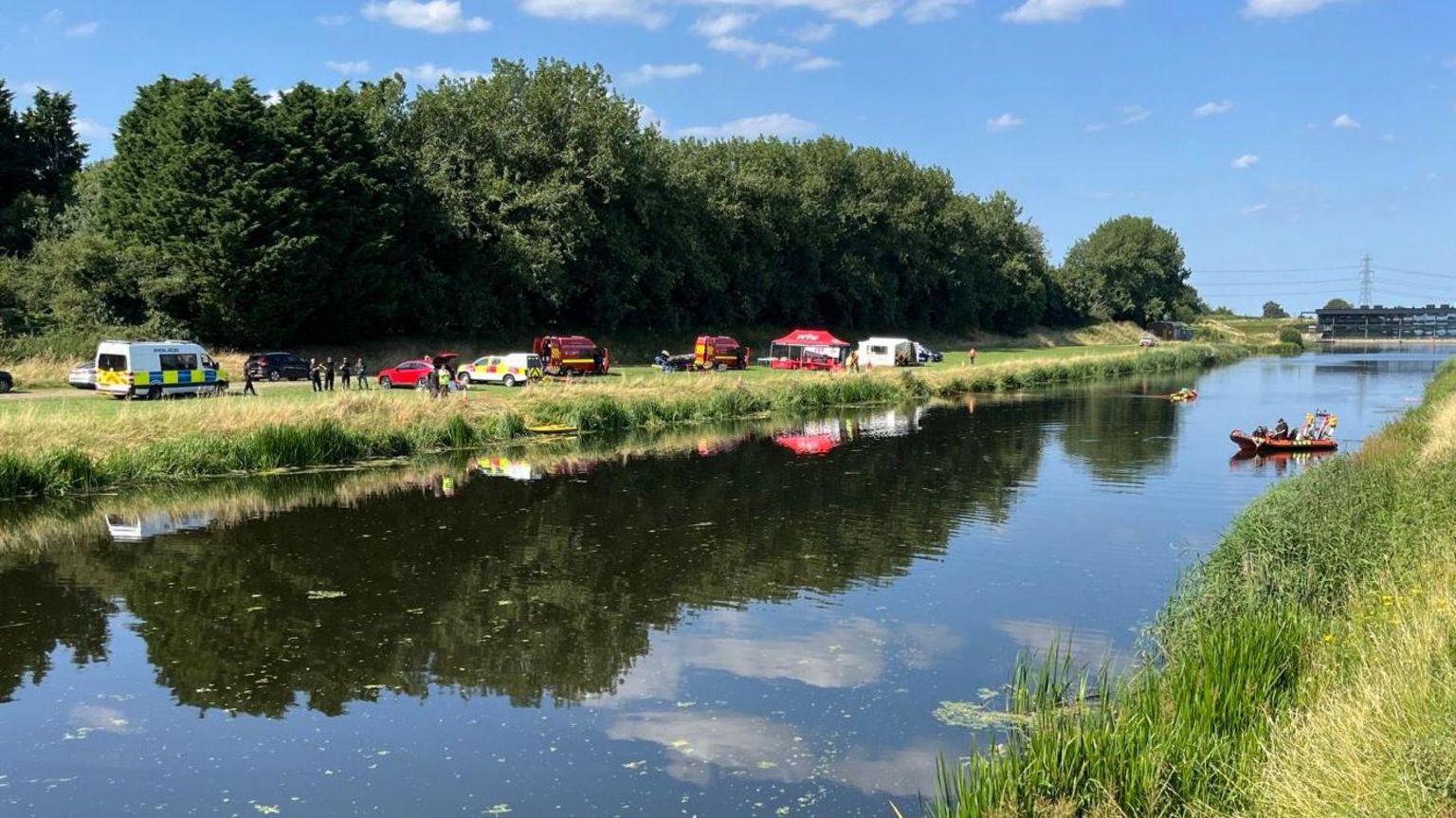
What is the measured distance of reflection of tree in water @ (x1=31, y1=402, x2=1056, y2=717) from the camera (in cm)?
1340

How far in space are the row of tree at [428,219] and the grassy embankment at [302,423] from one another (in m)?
13.4

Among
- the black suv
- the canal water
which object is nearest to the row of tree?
the black suv

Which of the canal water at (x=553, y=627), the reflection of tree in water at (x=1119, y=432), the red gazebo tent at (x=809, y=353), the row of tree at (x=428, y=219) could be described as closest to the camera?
the canal water at (x=553, y=627)

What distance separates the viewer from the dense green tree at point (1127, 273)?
144 meters

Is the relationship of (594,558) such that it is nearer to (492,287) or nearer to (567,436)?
(567,436)

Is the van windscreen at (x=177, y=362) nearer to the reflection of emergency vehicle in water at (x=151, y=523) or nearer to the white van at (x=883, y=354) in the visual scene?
the reflection of emergency vehicle in water at (x=151, y=523)

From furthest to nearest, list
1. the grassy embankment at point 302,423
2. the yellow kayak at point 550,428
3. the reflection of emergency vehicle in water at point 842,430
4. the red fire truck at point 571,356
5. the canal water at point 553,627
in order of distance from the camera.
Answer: the red fire truck at point 571,356
the yellow kayak at point 550,428
the reflection of emergency vehicle in water at point 842,430
the grassy embankment at point 302,423
the canal water at point 553,627

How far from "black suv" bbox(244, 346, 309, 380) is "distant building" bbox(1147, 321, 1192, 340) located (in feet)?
404

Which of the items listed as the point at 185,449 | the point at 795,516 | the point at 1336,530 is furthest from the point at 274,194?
the point at 1336,530

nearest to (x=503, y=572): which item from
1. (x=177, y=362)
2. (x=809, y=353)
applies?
(x=177, y=362)

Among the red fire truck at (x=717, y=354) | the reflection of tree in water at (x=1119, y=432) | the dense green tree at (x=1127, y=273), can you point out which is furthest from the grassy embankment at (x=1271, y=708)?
the dense green tree at (x=1127, y=273)

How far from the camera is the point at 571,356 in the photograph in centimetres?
5578

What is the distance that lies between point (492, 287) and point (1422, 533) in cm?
5639

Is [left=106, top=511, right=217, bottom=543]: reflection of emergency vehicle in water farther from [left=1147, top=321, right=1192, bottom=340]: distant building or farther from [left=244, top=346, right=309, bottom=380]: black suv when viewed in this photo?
[left=1147, top=321, right=1192, bottom=340]: distant building
